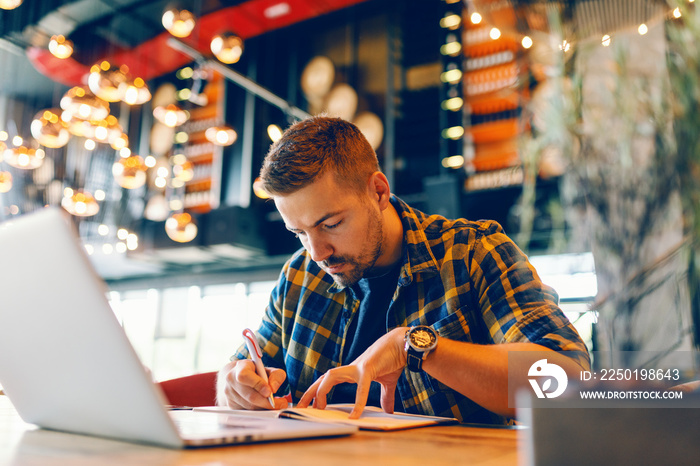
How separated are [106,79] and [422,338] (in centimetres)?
331

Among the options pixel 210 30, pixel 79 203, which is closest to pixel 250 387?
pixel 79 203

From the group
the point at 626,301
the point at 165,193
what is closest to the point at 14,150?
the point at 165,193

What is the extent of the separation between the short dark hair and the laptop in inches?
30.7

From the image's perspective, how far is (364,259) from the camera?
1.54 m

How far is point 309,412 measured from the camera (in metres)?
0.99

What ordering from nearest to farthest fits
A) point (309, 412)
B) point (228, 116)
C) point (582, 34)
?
point (309, 412)
point (582, 34)
point (228, 116)

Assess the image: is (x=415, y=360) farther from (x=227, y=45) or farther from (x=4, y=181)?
(x=4, y=181)

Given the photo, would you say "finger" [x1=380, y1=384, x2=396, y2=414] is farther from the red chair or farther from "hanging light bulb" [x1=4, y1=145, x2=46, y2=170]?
"hanging light bulb" [x1=4, y1=145, x2=46, y2=170]

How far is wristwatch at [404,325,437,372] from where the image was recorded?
108 cm

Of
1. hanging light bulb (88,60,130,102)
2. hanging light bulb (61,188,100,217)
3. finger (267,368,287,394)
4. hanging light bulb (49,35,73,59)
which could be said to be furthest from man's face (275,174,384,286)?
hanging light bulb (61,188,100,217)

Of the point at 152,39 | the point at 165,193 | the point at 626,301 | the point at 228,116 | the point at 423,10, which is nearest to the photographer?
the point at 626,301

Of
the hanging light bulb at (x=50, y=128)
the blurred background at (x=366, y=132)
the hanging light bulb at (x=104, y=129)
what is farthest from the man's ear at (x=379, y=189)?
the hanging light bulb at (x=50, y=128)

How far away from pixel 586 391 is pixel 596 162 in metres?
1.58

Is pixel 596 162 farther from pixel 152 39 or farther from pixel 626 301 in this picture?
pixel 152 39
